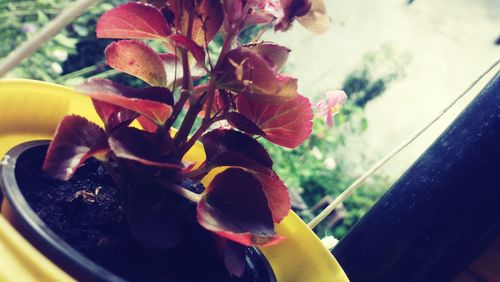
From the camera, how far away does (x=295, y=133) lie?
1.39 feet

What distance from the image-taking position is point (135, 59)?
40 cm

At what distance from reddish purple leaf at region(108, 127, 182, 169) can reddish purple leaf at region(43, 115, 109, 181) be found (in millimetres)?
18

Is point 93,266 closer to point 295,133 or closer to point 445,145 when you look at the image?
point 295,133

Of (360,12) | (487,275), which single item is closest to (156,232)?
(487,275)

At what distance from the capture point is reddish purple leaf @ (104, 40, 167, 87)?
39 centimetres

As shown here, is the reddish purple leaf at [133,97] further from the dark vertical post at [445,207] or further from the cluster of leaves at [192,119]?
the dark vertical post at [445,207]

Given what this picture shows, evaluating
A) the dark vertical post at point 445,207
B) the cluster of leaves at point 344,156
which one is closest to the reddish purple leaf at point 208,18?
the dark vertical post at point 445,207

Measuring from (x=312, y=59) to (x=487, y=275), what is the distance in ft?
10.9

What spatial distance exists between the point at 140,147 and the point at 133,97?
1.6 inches

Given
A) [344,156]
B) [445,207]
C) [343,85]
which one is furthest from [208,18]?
[343,85]

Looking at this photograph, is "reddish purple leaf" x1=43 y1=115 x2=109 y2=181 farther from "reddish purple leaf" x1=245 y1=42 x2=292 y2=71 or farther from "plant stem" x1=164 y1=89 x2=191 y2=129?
"reddish purple leaf" x1=245 y1=42 x2=292 y2=71

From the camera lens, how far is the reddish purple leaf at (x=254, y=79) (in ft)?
1.10

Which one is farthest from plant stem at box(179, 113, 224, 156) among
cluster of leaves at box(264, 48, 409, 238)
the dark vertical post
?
cluster of leaves at box(264, 48, 409, 238)

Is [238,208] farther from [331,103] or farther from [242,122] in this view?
A: [331,103]
